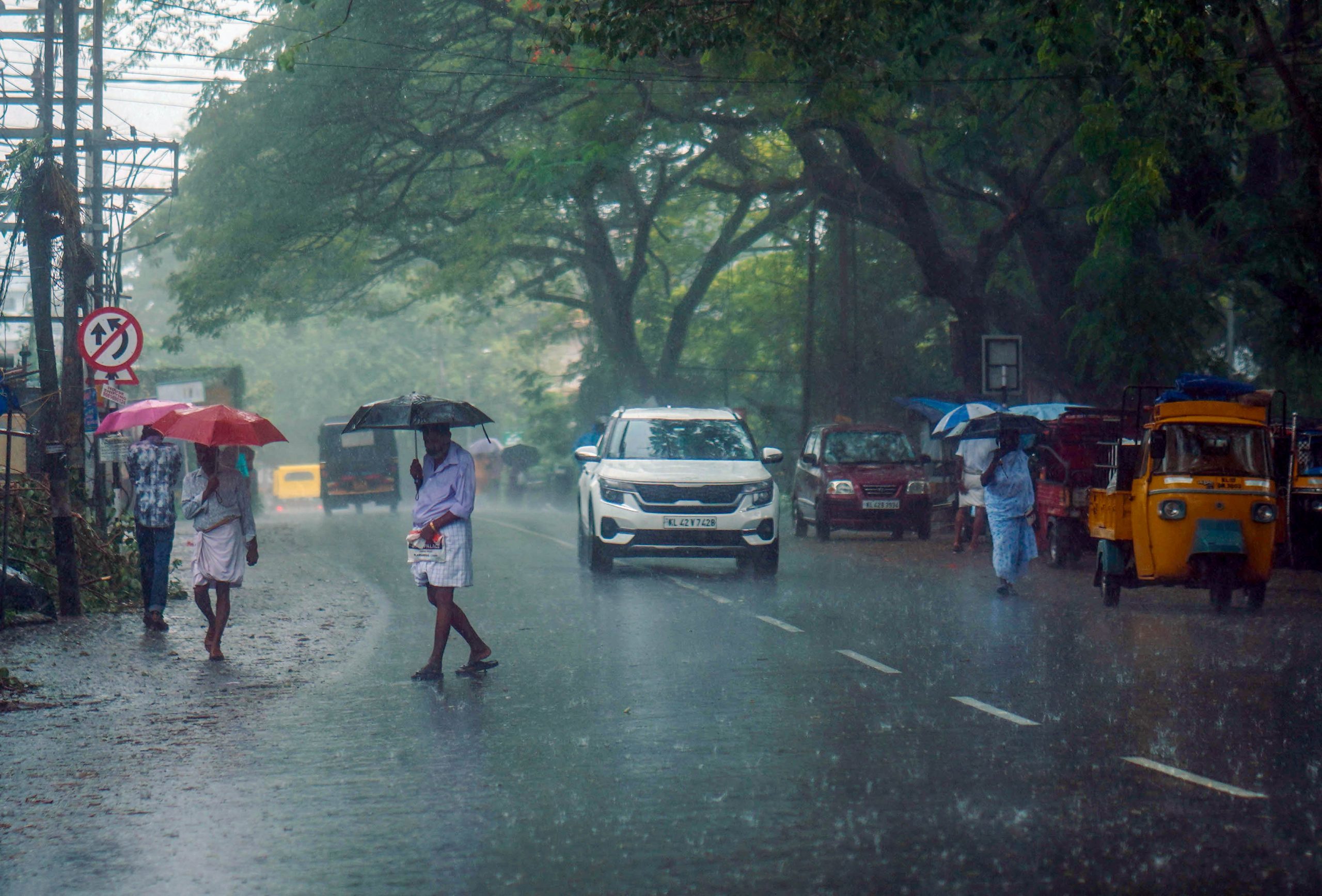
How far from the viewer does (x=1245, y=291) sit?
83.1 ft

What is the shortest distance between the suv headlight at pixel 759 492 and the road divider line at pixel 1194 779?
448 inches

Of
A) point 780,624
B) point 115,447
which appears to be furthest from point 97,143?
point 780,624

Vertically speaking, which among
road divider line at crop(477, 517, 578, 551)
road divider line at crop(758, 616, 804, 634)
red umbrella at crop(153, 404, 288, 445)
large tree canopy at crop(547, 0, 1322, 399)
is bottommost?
road divider line at crop(477, 517, 578, 551)

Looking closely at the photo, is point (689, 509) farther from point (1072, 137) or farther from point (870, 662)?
point (1072, 137)

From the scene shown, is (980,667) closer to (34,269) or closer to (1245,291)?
(34,269)

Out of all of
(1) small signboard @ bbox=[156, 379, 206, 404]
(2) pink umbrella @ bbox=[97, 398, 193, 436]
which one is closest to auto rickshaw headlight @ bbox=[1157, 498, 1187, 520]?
(2) pink umbrella @ bbox=[97, 398, 193, 436]

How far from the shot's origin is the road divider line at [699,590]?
53.8 ft

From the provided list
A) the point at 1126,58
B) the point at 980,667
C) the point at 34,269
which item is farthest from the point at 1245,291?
the point at 34,269

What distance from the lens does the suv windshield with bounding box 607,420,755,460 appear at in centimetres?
2008

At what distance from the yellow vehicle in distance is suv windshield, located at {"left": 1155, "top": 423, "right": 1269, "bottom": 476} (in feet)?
219

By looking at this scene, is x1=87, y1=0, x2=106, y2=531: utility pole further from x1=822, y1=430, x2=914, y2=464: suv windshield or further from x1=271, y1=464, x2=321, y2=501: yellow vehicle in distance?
x1=271, y1=464, x2=321, y2=501: yellow vehicle in distance

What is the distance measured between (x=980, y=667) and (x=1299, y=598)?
744 centimetres

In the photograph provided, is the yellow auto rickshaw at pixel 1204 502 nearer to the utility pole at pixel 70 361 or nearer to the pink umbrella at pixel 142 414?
the pink umbrella at pixel 142 414

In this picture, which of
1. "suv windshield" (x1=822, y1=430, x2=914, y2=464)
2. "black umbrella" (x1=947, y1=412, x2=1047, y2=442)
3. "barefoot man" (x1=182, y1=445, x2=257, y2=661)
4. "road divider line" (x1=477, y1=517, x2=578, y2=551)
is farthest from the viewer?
"suv windshield" (x1=822, y1=430, x2=914, y2=464)
